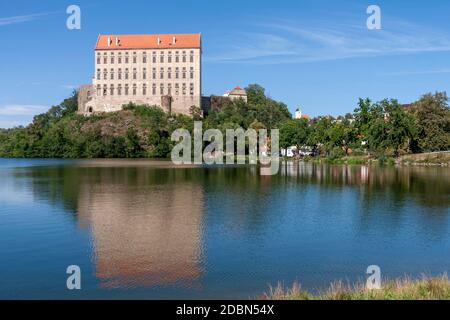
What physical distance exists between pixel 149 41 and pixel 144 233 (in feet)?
347

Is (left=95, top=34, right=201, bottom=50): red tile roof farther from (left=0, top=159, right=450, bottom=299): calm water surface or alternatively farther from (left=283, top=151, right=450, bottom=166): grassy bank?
(left=0, top=159, right=450, bottom=299): calm water surface

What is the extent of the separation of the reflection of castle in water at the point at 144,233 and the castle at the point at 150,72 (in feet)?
Answer: 268

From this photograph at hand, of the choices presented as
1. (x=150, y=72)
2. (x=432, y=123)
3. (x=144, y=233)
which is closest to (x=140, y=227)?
(x=144, y=233)

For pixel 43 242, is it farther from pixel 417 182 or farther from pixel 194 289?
pixel 417 182

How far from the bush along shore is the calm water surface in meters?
48.1

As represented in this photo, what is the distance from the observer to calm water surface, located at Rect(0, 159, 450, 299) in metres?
15.7

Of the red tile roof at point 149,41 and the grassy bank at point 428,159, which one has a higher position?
the red tile roof at point 149,41

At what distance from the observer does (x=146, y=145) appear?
396 ft

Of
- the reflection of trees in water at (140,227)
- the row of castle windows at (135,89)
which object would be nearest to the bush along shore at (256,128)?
the row of castle windows at (135,89)

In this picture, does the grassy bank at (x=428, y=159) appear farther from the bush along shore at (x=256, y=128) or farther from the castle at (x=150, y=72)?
the castle at (x=150, y=72)

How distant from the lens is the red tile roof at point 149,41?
397 ft

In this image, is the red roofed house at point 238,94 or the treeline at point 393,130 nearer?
the treeline at point 393,130

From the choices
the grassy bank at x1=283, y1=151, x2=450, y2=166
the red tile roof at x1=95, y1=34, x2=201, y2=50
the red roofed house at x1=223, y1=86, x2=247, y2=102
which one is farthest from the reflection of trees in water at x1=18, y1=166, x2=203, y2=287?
the red roofed house at x1=223, y1=86, x2=247, y2=102

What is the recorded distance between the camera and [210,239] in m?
21.8
